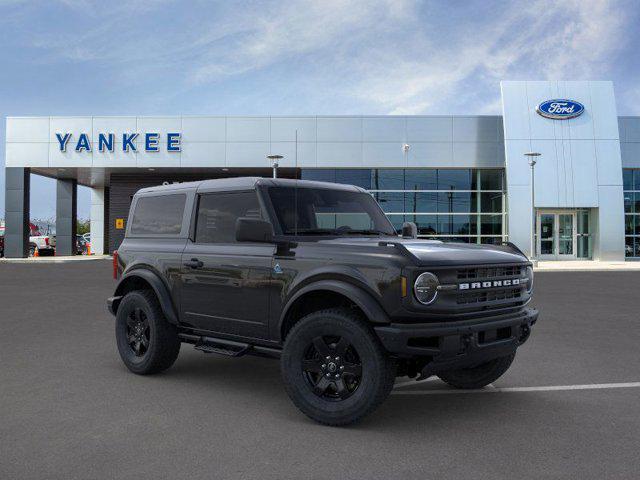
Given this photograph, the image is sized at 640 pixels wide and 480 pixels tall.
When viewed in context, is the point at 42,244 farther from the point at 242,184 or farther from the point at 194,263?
the point at 242,184

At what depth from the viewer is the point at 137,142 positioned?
32.6 metres

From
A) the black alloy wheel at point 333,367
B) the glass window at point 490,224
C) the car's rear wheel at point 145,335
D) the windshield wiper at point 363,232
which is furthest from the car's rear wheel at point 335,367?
the glass window at point 490,224

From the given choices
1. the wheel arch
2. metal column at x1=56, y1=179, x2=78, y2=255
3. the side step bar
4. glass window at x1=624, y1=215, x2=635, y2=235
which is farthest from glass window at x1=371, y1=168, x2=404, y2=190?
the wheel arch

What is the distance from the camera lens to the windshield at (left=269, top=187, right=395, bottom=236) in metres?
5.45

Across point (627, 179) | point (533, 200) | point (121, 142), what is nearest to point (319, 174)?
point (121, 142)

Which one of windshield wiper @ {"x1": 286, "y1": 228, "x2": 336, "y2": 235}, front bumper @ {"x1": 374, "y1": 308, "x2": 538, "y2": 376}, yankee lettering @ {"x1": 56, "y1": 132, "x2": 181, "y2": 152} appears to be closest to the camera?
front bumper @ {"x1": 374, "y1": 308, "x2": 538, "y2": 376}

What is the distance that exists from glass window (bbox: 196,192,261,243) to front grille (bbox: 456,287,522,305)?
194 cm

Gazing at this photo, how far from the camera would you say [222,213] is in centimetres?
579

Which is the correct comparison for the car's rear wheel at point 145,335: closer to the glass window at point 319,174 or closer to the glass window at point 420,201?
the glass window at point 319,174

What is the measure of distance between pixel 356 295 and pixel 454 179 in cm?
3009

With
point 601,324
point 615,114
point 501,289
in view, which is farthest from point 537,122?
point 501,289

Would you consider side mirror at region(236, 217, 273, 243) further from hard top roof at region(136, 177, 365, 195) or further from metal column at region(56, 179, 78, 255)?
metal column at region(56, 179, 78, 255)

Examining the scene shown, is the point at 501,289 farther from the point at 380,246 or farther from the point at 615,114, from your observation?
the point at 615,114

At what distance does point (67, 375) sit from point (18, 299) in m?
8.37
